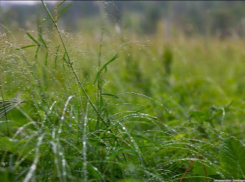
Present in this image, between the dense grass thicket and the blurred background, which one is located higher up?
the blurred background

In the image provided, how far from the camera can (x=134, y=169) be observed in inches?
43.4

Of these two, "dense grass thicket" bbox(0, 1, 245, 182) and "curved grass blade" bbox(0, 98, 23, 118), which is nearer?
"dense grass thicket" bbox(0, 1, 245, 182)

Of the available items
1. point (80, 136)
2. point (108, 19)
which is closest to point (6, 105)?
point (80, 136)

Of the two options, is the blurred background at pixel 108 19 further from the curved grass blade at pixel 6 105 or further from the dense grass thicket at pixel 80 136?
the curved grass blade at pixel 6 105

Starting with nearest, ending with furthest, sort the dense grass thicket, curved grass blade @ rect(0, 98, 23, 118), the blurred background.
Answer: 1. the dense grass thicket
2. curved grass blade @ rect(0, 98, 23, 118)
3. the blurred background

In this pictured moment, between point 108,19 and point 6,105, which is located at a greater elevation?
point 108,19

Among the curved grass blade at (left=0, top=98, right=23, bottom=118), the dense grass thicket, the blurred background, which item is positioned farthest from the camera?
the blurred background

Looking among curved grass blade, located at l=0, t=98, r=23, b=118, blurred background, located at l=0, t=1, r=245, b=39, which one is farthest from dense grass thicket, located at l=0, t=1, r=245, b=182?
Result: blurred background, located at l=0, t=1, r=245, b=39

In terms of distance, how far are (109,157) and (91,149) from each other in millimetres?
85

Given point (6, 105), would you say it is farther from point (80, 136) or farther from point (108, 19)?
point (108, 19)

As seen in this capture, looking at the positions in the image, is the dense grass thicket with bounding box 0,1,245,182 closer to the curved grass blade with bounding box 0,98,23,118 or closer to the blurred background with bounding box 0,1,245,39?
the curved grass blade with bounding box 0,98,23,118

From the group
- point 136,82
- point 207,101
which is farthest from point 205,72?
point 207,101

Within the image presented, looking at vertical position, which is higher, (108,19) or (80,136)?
(108,19)

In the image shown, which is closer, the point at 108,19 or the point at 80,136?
the point at 80,136
